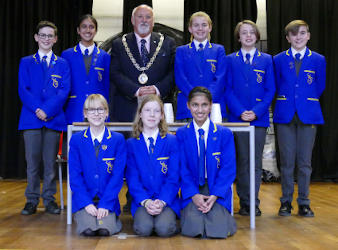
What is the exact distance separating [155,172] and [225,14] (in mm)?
3660

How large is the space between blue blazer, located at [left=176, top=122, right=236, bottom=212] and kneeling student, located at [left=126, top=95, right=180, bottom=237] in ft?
0.17

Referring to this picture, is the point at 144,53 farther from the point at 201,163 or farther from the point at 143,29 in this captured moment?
the point at 201,163


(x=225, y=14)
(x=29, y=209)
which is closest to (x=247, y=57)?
(x=29, y=209)

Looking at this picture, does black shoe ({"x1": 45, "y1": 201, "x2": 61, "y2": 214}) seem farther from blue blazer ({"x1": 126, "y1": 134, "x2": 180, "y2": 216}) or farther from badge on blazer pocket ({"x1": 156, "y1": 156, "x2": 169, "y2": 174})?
badge on blazer pocket ({"x1": 156, "y1": 156, "x2": 169, "y2": 174})

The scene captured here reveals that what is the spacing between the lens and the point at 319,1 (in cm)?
598

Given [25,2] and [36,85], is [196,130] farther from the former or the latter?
[25,2]

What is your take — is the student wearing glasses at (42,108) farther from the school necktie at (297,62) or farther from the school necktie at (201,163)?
the school necktie at (297,62)

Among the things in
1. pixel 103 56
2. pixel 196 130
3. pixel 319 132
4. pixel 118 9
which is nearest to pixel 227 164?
pixel 196 130

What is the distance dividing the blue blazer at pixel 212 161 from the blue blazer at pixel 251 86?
61cm

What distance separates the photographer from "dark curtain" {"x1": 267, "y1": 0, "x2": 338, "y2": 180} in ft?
19.5

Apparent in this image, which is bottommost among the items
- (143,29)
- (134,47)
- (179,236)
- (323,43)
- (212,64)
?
(179,236)

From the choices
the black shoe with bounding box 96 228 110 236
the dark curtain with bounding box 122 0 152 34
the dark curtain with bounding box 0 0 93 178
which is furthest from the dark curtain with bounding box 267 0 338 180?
the black shoe with bounding box 96 228 110 236

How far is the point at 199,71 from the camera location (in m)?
3.39

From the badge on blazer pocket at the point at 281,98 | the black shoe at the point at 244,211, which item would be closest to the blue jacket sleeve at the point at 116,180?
the black shoe at the point at 244,211
